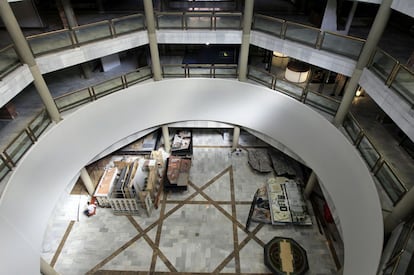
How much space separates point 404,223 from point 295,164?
6662 millimetres

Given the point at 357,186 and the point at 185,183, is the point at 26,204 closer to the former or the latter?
the point at 185,183

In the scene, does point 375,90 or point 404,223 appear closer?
point 404,223

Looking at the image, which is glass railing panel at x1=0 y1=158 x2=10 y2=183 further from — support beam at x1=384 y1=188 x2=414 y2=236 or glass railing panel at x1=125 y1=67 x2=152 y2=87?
support beam at x1=384 y1=188 x2=414 y2=236

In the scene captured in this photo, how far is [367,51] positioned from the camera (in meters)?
7.43

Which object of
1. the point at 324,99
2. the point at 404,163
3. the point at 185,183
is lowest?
the point at 404,163

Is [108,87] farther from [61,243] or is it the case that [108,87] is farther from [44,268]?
[44,268]

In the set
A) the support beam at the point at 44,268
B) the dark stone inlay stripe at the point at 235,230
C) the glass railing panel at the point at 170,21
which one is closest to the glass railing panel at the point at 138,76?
the glass railing panel at the point at 170,21

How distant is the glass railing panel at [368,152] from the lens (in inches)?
292

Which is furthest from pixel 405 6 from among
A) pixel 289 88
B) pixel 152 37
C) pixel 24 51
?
pixel 24 51

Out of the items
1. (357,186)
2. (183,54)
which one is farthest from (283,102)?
(183,54)

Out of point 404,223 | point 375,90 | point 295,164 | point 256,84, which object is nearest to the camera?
point 404,223

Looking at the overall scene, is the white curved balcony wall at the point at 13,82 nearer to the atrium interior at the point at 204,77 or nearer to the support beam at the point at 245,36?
the atrium interior at the point at 204,77

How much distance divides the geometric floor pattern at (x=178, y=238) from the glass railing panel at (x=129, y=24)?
7.32m

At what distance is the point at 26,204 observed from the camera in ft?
23.9
